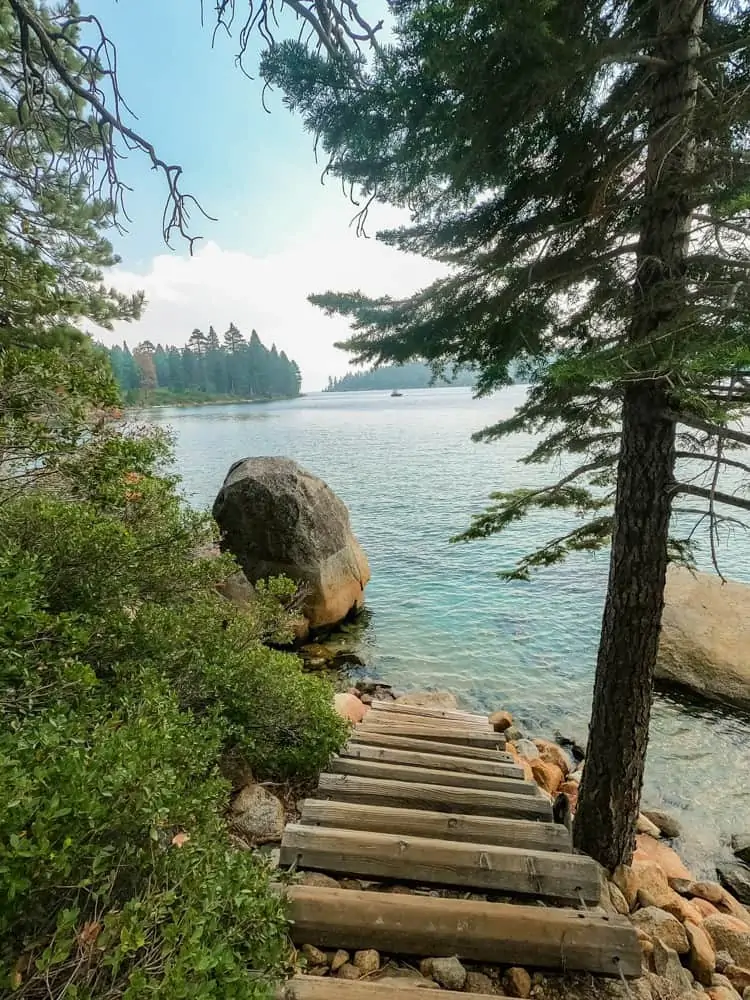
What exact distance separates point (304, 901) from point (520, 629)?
855cm

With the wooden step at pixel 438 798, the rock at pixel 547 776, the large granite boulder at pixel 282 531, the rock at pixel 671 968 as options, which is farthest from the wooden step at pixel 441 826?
the large granite boulder at pixel 282 531

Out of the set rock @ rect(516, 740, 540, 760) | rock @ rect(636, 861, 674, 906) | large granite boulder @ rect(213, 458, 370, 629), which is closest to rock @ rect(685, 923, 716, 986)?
rock @ rect(636, 861, 674, 906)

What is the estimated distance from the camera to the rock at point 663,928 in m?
3.09

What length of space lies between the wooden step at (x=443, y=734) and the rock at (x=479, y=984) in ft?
8.38

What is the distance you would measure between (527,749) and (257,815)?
4.28m

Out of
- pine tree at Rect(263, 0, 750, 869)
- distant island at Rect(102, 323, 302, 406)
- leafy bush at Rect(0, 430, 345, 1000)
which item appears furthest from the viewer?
distant island at Rect(102, 323, 302, 406)

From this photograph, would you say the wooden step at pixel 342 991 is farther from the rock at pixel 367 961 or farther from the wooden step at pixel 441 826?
the wooden step at pixel 441 826

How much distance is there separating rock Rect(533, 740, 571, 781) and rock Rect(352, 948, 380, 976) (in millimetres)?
4523

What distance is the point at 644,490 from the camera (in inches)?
127

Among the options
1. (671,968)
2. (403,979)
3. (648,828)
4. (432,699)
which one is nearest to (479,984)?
(403,979)

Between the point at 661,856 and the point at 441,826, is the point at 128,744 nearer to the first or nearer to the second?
the point at 441,826

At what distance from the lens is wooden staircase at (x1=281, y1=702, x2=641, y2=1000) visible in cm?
202

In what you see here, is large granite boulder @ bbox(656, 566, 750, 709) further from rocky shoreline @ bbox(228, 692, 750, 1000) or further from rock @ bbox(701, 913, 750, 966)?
rock @ bbox(701, 913, 750, 966)

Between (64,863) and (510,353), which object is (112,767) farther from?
(510,353)
